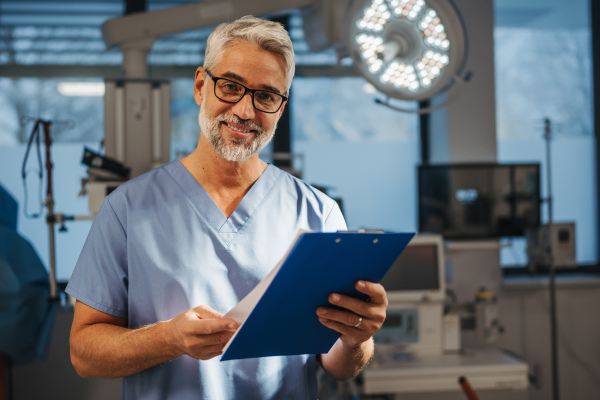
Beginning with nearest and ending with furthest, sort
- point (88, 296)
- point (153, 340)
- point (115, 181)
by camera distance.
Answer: point (153, 340) → point (88, 296) → point (115, 181)

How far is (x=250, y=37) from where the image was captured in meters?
1.04

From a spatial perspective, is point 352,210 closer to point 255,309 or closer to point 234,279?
point 234,279

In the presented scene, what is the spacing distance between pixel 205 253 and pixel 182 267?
0.17 feet

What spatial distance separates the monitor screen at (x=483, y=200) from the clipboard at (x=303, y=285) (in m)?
1.92

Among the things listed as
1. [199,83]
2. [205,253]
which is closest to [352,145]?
[199,83]

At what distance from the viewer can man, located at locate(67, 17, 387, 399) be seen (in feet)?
3.31

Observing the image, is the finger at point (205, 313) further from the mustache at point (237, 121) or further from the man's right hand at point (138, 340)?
the mustache at point (237, 121)

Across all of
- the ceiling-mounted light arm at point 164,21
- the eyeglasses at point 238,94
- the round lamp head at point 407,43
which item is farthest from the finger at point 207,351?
the ceiling-mounted light arm at point 164,21

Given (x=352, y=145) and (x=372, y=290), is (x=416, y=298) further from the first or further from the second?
(x=372, y=290)

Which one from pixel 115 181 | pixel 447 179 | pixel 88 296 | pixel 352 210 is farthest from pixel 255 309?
pixel 352 210

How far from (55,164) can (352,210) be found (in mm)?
1722

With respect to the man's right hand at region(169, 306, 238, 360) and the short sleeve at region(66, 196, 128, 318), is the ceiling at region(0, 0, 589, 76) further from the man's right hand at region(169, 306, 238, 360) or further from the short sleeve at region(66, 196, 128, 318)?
the man's right hand at region(169, 306, 238, 360)

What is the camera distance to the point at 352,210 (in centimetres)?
326

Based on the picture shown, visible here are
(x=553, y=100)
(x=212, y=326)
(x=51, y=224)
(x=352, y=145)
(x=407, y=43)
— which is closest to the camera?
(x=212, y=326)
